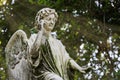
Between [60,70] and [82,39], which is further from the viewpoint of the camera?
[82,39]

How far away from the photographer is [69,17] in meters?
14.0

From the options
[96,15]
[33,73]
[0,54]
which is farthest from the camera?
[96,15]

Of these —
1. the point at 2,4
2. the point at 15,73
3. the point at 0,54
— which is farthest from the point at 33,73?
the point at 2,4

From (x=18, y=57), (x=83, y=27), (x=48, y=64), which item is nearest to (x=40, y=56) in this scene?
(x=48, y=64)

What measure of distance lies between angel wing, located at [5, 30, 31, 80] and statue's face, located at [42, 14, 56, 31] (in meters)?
0.42

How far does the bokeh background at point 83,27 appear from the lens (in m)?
13.3

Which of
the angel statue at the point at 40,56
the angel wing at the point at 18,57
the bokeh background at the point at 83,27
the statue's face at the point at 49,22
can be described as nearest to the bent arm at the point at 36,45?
the angel statue at the point at 40,56

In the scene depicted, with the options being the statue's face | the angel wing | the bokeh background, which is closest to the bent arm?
the statue's face

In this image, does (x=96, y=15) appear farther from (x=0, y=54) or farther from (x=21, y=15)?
(x=0, y=54)

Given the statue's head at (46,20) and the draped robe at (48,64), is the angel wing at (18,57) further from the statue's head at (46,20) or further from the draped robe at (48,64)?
the statue's head at (46,20)

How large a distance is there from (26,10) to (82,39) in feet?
5.82

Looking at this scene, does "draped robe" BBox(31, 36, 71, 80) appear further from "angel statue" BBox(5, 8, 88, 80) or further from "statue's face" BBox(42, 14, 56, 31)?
"statue's face" BBox(42, 14, 56, 31)

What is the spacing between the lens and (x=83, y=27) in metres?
13.5

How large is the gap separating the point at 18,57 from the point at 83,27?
5987 millimetres
